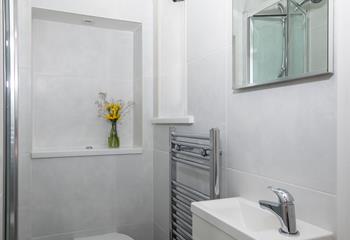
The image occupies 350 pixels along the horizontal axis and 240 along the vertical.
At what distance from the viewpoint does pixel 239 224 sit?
902 mm

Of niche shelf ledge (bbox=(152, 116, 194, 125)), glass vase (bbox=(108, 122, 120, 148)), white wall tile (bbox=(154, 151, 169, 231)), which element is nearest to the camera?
niche shelf ledge (bbox=(152, 116, 194, 125))

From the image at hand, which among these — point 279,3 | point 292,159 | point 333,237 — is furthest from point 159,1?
point 333,237

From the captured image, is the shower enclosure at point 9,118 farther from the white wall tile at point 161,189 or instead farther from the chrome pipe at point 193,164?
the white wall tile at point 161,189

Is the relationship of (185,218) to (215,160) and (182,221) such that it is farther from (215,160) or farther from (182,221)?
(215,160)

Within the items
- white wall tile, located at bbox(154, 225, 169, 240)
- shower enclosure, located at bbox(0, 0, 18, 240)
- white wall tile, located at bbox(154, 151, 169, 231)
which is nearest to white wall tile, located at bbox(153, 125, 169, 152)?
white wall tile, located at bbox(154, 151, 169, 231)

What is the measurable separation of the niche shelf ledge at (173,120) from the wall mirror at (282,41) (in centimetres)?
42

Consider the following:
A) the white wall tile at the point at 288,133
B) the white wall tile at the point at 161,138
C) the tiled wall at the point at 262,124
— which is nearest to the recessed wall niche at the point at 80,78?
the white wall tile at the point at 161,138

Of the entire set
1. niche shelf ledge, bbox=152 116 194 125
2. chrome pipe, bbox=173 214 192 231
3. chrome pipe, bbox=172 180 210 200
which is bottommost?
chrome pipe, bbox=173 214 192 231

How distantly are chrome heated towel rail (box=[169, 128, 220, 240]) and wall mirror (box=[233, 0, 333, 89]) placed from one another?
31 centimetres

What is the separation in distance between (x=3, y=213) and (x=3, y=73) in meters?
0.43

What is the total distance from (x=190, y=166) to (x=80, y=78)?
3.36 ft

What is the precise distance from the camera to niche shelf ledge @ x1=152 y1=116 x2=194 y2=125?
61.1 inches

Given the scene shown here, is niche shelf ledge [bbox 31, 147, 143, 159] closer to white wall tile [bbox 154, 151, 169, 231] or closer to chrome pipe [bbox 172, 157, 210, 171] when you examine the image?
white wall tile [bbox 154, 151, 169, 231]

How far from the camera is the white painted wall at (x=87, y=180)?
5.57 ft
